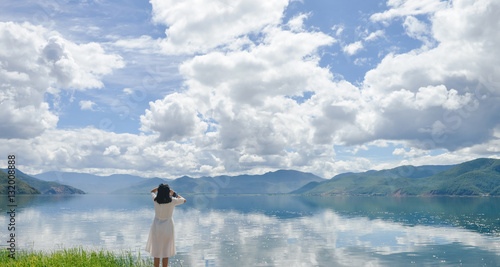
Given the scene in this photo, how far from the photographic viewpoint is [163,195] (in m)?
17.9

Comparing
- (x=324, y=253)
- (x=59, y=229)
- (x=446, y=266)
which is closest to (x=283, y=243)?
(x=324, y=253)

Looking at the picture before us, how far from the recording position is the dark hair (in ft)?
58.3

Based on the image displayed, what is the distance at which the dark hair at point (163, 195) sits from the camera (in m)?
17.8

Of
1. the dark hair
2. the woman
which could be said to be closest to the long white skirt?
the woman

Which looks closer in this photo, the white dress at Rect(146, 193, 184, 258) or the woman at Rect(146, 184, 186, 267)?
the woman at Rect(146, 184, 186, 267)

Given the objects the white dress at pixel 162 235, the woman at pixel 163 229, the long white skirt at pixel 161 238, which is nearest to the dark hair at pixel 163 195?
the woman at pixel 163 229

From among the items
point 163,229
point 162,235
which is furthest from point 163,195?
point 162,235

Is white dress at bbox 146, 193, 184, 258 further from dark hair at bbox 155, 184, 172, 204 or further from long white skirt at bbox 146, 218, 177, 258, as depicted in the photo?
dark hair at bbox 155, 184, 172, 204

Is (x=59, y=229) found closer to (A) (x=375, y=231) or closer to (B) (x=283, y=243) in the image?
(B) (x=283, y=243)

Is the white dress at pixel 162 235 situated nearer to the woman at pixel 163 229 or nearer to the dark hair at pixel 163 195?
the woman at pixel 163 229

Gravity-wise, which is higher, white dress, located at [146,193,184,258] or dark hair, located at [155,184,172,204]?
dark hair, located at [155,184,172,204]

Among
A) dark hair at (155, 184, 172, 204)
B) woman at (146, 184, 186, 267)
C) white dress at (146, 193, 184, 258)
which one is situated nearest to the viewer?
dark hair at (155, 184, 172, 204)

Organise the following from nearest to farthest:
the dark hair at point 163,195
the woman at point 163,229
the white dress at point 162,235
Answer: the dark hair at point 163,195 < the woman at point 163,229 < the white dress at point 162,235

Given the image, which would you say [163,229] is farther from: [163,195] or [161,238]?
[163,195]
